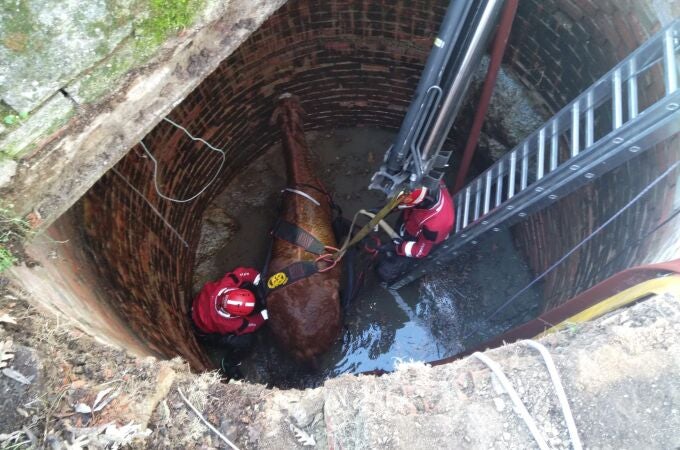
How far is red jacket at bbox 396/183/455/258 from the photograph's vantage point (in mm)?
3954

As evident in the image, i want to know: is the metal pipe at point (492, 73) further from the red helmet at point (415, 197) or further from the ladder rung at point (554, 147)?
the red helmet at point (415, 197)

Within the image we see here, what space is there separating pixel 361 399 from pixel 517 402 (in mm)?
592

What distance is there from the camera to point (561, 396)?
1868 millimetres

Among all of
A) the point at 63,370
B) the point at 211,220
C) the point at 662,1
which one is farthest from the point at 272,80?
the point at 63,370

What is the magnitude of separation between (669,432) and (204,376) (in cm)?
179

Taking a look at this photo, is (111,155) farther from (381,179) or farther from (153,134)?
(381,179)

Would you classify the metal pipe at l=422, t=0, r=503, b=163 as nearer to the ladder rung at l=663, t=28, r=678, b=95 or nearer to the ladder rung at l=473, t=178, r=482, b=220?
the ladder rung at l=473, t=178, r=482, b=220

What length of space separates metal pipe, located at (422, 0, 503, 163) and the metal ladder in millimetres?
617

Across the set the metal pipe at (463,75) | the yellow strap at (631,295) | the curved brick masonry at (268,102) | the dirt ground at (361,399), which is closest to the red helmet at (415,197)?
the metal pipe at (463,75)

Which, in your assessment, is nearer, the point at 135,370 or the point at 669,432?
the point at 669,432

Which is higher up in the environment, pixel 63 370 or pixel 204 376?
pixel 63 370

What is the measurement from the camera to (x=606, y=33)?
341 centimetres

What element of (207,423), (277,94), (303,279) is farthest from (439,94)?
(207,423)

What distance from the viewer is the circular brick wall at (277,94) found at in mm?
3268
